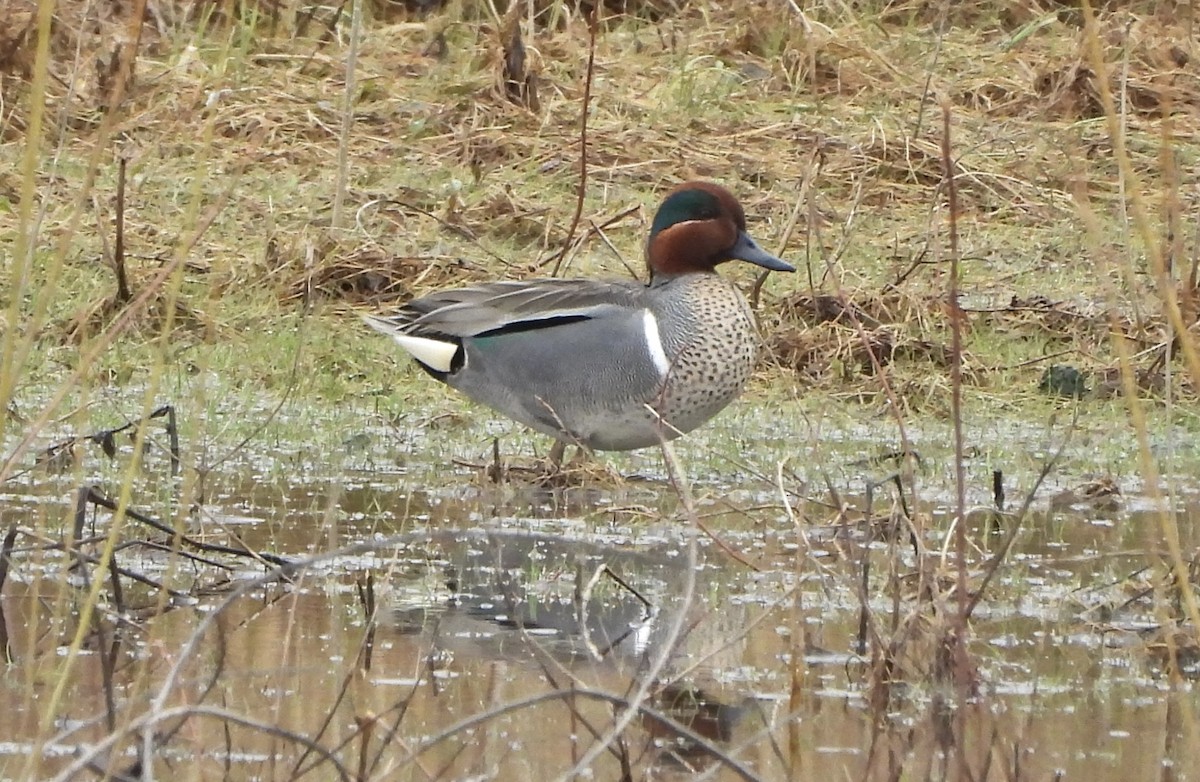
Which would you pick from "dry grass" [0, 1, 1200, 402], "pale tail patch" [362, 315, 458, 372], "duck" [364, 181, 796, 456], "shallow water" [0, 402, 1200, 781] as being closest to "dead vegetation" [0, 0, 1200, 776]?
"dry grass" [0, 1, 1200, 402]

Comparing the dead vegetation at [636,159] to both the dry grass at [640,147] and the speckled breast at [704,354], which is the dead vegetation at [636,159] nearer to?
the dry grass at [640,147]

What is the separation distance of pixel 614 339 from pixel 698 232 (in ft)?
1.75

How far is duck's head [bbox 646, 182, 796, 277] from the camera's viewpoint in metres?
5.64

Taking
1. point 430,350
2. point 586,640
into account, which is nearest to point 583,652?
point 586,640

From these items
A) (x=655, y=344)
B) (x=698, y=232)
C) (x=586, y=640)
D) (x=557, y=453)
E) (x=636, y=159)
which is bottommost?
(x=636, y=159)

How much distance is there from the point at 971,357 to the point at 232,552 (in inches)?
121

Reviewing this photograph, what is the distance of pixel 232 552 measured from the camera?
12.6 ft

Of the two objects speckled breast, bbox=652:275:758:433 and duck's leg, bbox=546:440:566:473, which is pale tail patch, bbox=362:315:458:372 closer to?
duck's leg, bbox=546:440:566:473

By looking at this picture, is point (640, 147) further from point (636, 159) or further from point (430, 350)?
point (430, 350)

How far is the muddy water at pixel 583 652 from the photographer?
305cm

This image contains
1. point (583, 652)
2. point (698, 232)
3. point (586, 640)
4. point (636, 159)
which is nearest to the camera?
point (586, 640)

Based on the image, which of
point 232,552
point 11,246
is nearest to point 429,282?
point 11,246

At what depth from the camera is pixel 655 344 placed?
5227 millimetres

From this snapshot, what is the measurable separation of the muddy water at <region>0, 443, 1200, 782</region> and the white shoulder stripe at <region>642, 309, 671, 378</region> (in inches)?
13.5
